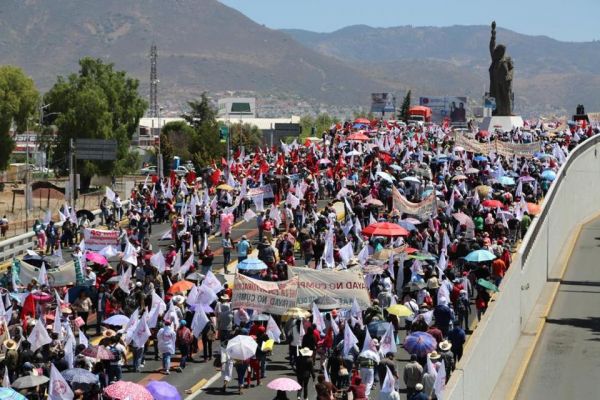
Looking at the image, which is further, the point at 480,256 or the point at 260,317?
the point at 480,256

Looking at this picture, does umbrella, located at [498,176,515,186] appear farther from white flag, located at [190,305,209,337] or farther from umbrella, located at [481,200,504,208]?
white flag, located at [190,305,209,337]

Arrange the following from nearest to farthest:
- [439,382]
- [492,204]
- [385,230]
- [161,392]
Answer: [161,392] < [439,382] < [385,230] < [492,204]

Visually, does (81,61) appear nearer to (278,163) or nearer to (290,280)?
(278,163)

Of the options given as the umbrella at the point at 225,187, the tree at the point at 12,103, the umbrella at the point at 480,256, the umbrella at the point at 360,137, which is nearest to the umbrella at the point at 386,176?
the umbrella at the point at 225,187

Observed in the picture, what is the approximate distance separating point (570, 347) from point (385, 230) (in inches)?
230

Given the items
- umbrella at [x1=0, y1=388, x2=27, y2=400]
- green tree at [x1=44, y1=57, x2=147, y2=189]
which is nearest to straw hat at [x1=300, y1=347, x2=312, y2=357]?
umbrella at [x1=0, y1=388, x2=27, y2=400]

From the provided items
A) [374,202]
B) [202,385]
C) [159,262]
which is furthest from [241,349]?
[374,202]

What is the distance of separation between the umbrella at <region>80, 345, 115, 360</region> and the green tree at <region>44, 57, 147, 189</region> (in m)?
63.4

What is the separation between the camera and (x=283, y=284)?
87.1 feet

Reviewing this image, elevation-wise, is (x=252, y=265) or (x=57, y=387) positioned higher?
(x=252, y=265)

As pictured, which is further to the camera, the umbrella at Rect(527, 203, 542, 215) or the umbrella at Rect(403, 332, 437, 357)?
the umbrella at Rect(527, 203, 542, 215)

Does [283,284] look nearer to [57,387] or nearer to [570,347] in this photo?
[57,387]

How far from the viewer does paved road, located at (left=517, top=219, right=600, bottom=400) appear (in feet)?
89.9

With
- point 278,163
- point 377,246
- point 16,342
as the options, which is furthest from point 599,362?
point 278,163
